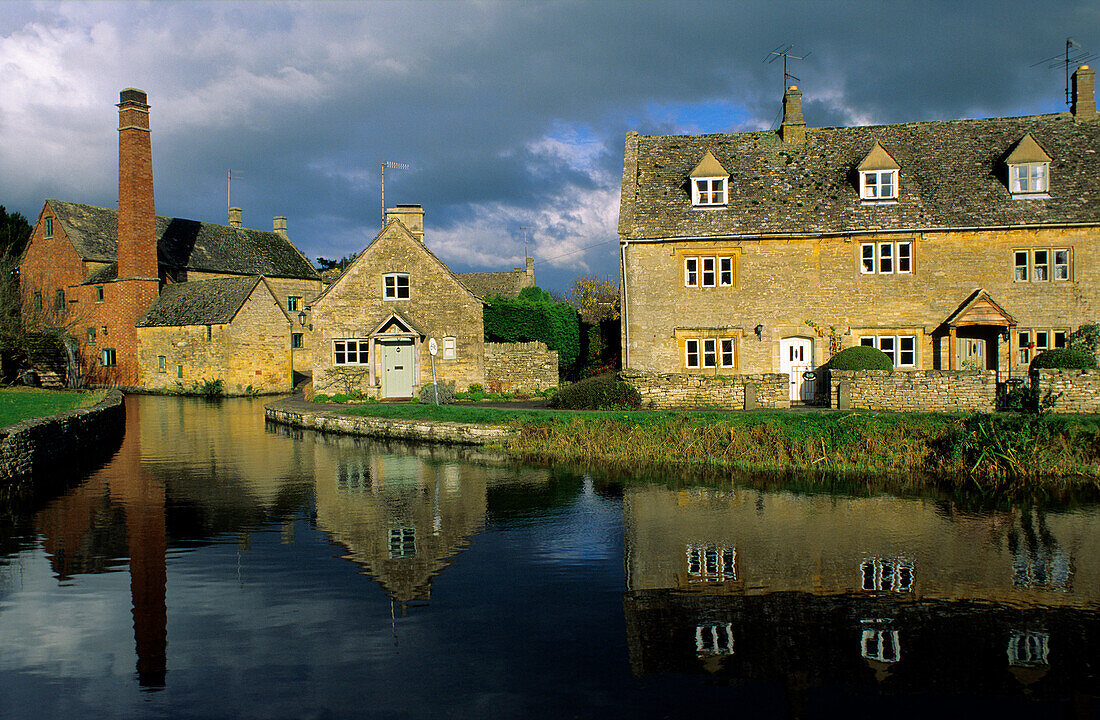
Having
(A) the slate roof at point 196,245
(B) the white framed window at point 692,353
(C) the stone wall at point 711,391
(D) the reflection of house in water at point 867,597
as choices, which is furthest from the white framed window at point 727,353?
(A) the slate roof at point 196,245

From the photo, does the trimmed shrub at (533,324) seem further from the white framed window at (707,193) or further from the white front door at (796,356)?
the white front door at (796,356)

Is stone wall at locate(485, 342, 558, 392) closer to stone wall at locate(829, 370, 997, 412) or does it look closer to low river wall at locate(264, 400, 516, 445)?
low river wall at locate(264, 400, 516, 445)

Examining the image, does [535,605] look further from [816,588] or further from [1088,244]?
[1088,244]

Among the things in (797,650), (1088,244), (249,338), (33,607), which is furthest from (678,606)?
(249,338)

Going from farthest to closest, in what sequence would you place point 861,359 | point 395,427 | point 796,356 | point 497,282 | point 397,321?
point 497,282, point 397,321, point 796,356, point 861,359, point 395,427

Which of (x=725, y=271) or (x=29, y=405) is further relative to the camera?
(x=725, y=271)

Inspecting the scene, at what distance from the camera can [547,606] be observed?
8.36m

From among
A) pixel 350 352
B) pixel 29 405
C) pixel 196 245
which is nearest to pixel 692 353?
pixel 350 352

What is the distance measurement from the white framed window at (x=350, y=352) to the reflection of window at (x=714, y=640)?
2624cm

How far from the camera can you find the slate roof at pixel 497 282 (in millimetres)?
67812

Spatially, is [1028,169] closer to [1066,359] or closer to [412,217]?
[1066,359]

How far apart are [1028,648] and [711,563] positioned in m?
3.60

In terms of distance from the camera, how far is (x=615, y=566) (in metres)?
9.77

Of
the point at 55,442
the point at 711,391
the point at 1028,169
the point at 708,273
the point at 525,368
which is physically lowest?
the point at 55,442
